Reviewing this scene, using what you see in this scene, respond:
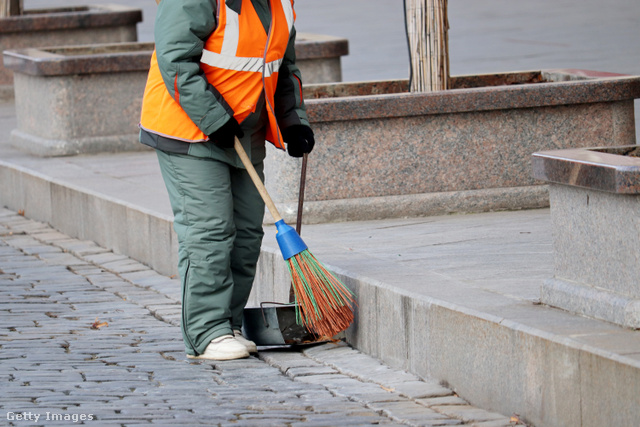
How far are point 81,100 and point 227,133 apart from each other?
5.45 meters

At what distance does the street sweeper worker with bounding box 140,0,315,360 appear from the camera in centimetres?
504

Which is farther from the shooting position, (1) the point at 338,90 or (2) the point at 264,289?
(1) the point at 338,90

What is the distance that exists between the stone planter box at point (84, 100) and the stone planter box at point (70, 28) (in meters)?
3.39

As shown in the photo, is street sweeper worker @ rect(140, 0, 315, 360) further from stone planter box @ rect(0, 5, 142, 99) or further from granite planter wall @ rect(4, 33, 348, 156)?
stone planter box @ rect(0, 5, 142, 99)

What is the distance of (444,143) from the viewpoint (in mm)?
7035

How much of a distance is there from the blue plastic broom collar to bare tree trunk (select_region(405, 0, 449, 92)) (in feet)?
7.70

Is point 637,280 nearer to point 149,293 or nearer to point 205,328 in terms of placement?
point 205,328

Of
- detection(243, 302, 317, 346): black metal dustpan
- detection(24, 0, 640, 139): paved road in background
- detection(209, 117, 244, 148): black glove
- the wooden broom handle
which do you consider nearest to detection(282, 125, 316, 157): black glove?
the wooden broom handle

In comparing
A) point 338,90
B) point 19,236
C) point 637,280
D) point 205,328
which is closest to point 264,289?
→ point 205,328

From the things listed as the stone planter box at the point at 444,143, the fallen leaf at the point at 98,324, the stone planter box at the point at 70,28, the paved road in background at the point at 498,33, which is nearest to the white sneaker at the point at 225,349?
the fallen leaf at the point at 98,324

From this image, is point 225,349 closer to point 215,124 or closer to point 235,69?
point 215,124

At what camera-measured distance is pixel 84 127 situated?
1034 cm

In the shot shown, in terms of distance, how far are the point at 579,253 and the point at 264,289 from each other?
2244 millimetres

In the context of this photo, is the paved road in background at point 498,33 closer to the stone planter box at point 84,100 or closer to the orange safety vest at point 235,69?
the stone planter box at point 84,100
